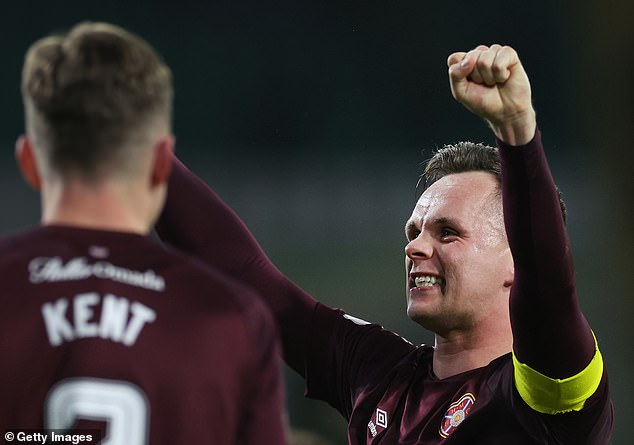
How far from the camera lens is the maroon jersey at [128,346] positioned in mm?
1669

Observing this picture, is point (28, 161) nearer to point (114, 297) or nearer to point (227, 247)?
point (114, 297)

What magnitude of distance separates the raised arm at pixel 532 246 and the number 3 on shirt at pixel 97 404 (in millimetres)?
1122

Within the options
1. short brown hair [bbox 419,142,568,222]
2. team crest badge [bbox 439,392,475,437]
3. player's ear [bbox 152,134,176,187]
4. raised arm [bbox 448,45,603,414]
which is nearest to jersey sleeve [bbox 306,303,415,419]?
team crest badge [bbox 439,392,475,437]

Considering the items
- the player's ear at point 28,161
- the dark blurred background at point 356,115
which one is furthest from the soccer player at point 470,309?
the dark blurred background at point 356,115

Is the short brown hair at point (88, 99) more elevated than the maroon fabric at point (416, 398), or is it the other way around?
the short brown hair at point (88, 99)

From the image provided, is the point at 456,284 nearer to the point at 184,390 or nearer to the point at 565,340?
the point at 565,340

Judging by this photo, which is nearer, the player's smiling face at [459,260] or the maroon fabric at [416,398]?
the maroon fabric at [416,398]

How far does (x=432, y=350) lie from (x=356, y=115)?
758cm

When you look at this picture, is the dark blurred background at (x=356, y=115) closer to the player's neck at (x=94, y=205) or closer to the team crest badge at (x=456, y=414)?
the team crest badge at (x=456, y=414)

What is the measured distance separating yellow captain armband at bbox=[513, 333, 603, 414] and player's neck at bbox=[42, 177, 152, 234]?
1.23m

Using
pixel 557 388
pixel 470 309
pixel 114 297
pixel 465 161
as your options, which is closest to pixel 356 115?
pixel 465 161

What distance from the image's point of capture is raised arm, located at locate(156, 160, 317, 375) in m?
3.09

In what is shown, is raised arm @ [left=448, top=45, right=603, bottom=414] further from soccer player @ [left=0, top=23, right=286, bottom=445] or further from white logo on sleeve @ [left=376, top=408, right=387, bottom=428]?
soccer player @ [left=0, top=23, right=286, bottom=445]

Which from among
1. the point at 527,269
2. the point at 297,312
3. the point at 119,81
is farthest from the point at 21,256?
the point at 297,312
